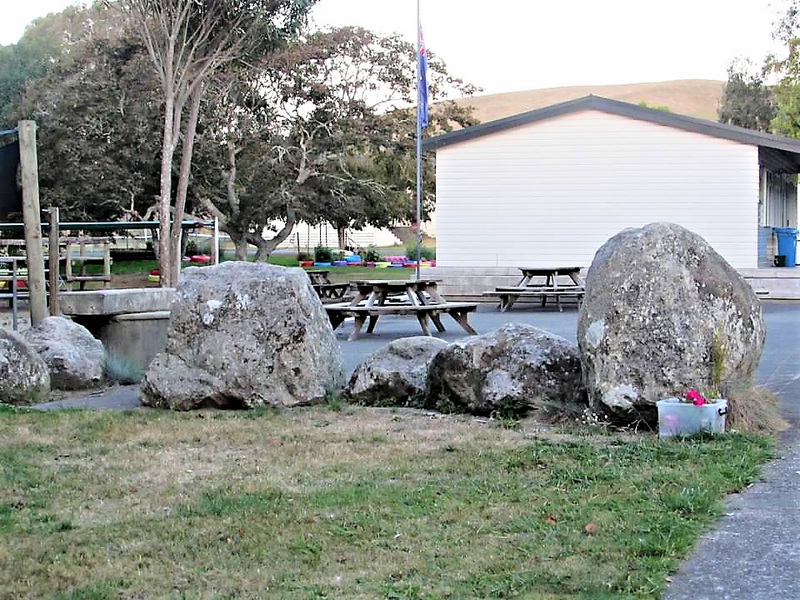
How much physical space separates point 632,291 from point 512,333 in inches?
48.8

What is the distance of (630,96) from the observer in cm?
16475

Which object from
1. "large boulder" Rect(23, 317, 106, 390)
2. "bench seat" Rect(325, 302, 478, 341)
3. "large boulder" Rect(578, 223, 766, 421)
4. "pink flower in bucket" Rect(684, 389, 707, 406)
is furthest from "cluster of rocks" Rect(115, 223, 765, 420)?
"bench seat" Rect(325, 302, 478, 341)

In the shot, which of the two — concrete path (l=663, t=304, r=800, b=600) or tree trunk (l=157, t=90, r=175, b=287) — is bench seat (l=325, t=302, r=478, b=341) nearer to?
concrete path (l=663, t=304, r=800, b=600)

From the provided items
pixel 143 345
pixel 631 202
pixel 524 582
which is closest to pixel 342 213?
pixel 631 202

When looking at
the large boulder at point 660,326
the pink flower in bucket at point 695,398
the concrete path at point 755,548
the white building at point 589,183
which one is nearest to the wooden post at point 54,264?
the large boulder at point 660,326

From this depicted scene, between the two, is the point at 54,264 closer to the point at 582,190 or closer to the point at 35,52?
the point at 582,190

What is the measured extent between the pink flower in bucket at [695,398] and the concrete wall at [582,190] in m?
17.1

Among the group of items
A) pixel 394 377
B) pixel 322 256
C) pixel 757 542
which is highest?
pixel 322 256

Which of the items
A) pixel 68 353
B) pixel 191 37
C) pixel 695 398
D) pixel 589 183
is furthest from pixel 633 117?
pixel 695 398

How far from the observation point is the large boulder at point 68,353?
9.57 m

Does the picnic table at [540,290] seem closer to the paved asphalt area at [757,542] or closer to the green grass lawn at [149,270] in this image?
the paved asphalt area at [757,542]

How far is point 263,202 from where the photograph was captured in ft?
125

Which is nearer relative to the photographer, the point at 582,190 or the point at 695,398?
the point at 695,398

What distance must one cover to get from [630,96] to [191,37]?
481 ft
